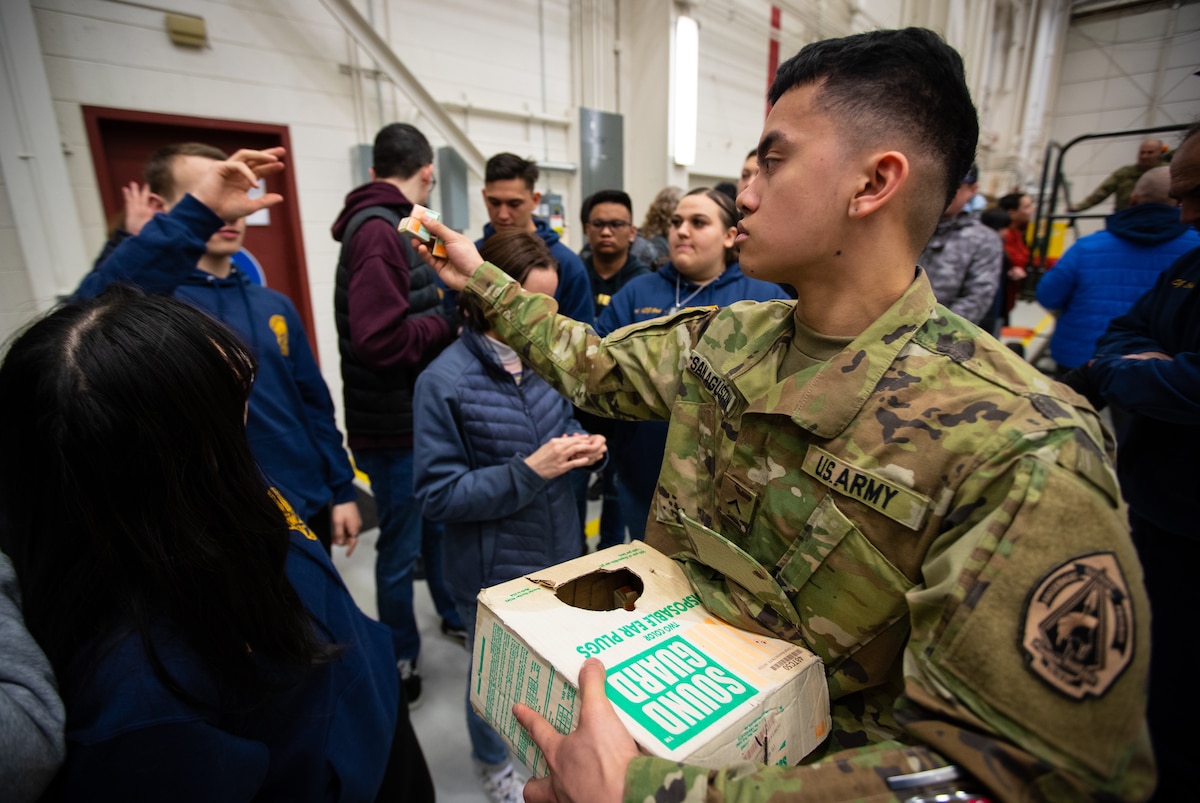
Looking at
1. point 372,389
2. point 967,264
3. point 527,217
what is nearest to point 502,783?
point 372,389

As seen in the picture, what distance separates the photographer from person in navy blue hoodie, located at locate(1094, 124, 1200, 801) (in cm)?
153

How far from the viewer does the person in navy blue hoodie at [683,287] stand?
2.26 metres

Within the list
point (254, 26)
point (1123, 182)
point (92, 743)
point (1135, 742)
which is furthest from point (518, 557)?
point (1123, 182)

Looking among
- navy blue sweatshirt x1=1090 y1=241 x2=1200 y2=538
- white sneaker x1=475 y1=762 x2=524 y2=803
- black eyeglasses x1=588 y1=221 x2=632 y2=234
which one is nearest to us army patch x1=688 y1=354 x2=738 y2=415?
navy blue sweatshirt x1=1090 y1=241 x2=1200 y2=538

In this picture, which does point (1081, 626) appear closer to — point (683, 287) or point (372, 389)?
point (683, 287)

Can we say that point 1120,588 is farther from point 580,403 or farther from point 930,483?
point 580,403

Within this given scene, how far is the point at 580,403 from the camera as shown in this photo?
1.19 metres

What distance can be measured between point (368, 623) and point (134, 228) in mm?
1707

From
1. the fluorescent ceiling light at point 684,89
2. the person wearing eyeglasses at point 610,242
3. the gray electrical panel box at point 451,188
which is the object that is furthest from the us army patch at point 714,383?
the fluorescent ceiling light at point 684,89

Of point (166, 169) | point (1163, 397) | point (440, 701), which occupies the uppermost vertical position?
point (166, 169)

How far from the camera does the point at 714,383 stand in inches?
39.3

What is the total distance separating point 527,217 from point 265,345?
5.55 ft

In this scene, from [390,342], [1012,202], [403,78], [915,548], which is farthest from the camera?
[1012,202]

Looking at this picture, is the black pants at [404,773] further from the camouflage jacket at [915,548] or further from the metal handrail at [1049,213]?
the metal handrail at [1049,213]
